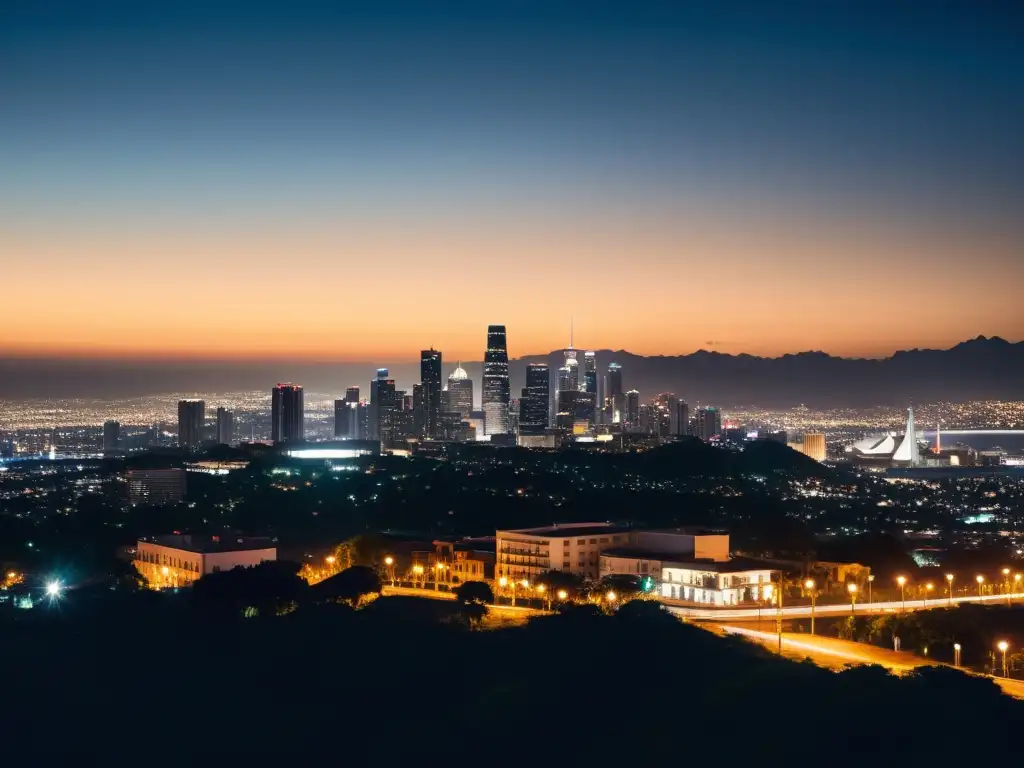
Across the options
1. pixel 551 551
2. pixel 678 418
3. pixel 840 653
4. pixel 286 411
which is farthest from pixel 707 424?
pixel 840 653

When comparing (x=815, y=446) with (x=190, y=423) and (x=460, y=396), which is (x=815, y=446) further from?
(x=190, y=423)

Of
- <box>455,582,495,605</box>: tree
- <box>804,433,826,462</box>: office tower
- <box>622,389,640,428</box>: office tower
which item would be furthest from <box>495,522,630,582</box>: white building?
<box>622,389,640,428</box>: office tower

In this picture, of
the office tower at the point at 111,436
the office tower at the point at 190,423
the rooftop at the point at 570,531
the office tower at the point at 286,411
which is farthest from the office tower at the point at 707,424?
the rooftop at the point at 570,531

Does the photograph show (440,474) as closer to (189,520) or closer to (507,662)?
(189,520)

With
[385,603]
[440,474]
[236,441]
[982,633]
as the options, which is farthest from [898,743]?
[236,441]

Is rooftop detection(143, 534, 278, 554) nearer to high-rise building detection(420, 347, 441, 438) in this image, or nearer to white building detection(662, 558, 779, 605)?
white building detection(662, 558, 779, 605)
